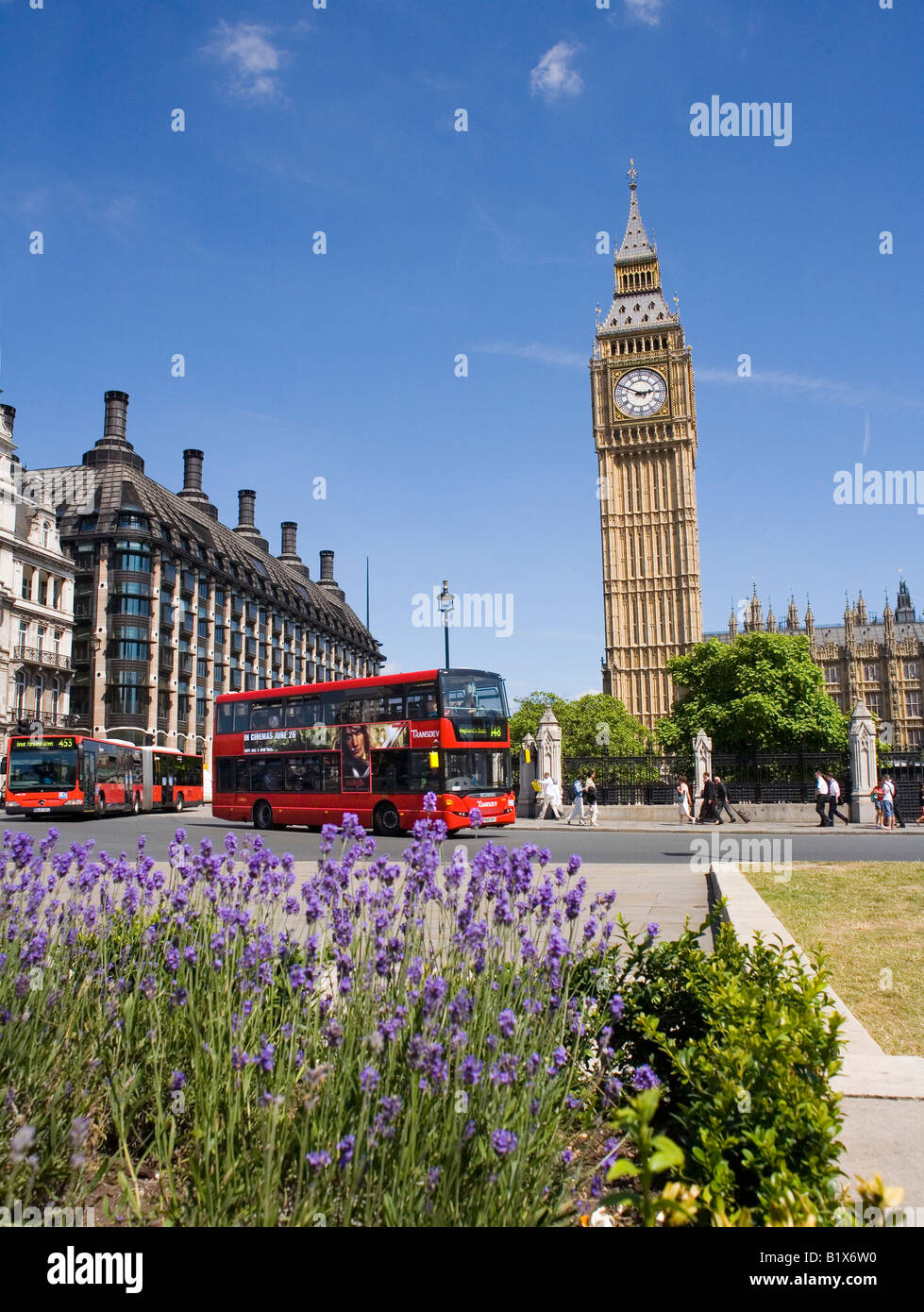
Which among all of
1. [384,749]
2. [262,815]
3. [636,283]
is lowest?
[262,815]

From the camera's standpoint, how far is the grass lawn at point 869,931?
550cm

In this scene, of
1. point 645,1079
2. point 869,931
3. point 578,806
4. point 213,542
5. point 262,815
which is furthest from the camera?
point 213,542

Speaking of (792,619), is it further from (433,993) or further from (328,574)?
(433,993)

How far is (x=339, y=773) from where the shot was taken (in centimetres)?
2488

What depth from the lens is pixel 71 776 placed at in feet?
105

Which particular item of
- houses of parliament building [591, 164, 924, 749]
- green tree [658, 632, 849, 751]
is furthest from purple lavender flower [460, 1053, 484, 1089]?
houses of parliament building [591, 164, 924, 749]

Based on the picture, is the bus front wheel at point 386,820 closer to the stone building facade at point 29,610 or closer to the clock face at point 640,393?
the stone building facade at point 29,610

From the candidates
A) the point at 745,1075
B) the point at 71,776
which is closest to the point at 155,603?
the point at 71,776

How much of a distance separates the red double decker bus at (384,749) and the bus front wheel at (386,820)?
2 cm

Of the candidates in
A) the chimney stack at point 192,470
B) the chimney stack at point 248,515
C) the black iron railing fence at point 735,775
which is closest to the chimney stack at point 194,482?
the chimney stack at point 192,470

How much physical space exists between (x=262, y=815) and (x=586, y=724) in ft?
161
